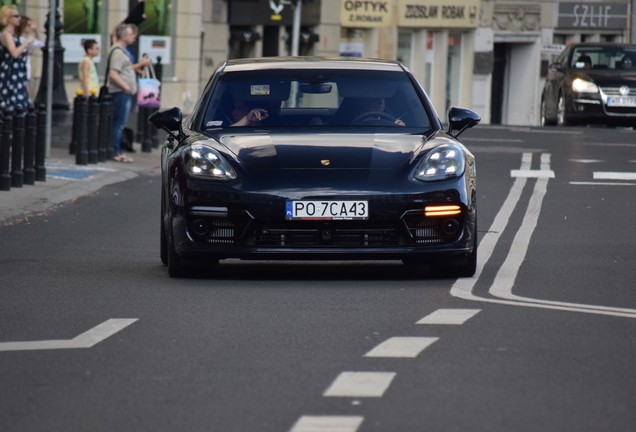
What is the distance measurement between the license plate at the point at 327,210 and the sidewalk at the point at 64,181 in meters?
6.38

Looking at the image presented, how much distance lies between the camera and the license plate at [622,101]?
37.6 metres

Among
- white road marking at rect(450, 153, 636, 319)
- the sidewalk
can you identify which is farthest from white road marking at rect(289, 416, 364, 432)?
the sidewalk

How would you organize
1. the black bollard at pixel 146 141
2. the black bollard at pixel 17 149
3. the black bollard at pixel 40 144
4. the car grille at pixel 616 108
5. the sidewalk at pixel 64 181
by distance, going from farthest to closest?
the car grille at pixel 616 108 → the black bollard at pixel 146 141 → the black bollard at pixel 40 144 → the black bollard at pixel 17 149 → the sidewalk at pixel 64 181

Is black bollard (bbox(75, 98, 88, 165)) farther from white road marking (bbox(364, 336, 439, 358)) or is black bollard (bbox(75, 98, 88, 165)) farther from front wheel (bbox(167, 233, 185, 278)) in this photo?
white road marking (bbox(364, 336, 439, 358))

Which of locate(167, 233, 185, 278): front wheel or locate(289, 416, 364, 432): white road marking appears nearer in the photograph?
locate(289, 416, 364, 432): white road marking

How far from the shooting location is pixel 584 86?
123 ft

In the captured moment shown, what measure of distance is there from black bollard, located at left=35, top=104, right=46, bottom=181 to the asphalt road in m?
6.38

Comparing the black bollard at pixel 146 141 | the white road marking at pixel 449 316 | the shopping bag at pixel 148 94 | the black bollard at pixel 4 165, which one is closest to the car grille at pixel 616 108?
the shopping bag at pixel 148 94

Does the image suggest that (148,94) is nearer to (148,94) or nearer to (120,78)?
(148,94)

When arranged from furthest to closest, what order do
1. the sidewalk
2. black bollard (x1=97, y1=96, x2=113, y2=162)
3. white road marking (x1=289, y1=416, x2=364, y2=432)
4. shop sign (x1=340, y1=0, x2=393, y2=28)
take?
shop sign (x1=340, y1=0, x2=393, y2=28)
black bollard (x1=97, y1=96, x2=113, y2=162)
the sidewalk
white road marking (x1=289, y1=416, x2=364, y2=432)

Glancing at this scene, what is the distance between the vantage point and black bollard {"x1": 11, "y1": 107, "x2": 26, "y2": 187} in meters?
21.3

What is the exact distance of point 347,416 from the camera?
700cm

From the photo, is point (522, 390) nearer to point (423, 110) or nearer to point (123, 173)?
point (423, 110)

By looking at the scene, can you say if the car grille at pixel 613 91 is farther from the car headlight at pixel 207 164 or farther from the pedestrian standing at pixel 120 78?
the car headlight at pixel 207 164
